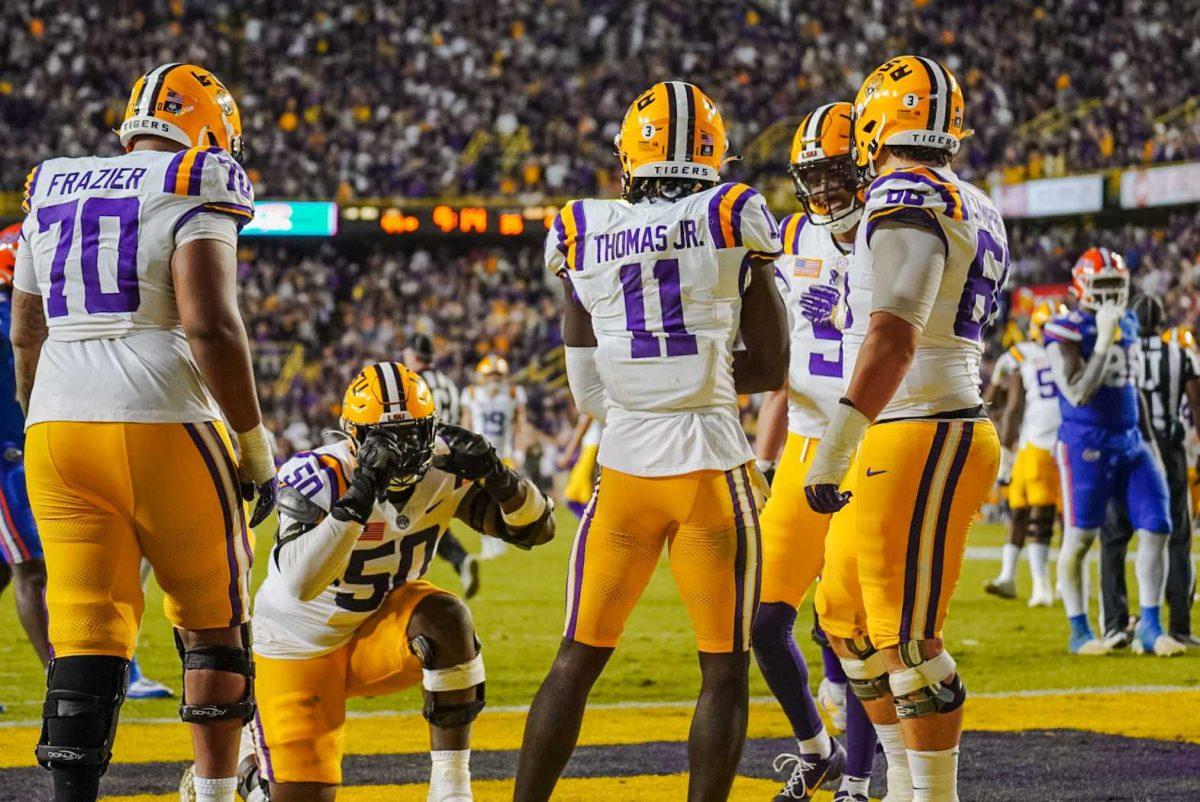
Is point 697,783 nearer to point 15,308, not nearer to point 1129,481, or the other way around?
point 15,308

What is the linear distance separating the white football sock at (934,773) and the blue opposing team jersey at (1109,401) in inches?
180

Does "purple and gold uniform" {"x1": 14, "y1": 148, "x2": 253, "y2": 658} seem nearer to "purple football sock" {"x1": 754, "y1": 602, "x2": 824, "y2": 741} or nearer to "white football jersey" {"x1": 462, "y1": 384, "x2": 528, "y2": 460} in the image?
"purple football sock" {"x1": 754, "y1": 602, "x2": 824, "y2": 741}

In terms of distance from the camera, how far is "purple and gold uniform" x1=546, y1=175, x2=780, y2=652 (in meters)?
4.22

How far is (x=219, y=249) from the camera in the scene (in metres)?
4.04

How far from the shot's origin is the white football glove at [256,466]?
163 inches

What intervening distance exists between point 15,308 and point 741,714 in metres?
2.19

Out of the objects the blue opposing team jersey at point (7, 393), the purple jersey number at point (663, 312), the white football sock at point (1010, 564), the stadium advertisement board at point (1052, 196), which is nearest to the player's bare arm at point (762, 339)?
the purple jersey number at point (663, 312)

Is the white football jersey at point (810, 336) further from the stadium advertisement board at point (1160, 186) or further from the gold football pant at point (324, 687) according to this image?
the stadium advertisement board at point (1160, 186)

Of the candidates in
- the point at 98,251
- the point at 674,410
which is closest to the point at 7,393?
the point at 98,251

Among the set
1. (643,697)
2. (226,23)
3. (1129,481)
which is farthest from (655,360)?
(226,23)

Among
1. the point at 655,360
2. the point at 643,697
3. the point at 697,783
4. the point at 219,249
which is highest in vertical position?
the point at 219,249

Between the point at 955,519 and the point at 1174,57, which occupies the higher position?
the point at 1174,57

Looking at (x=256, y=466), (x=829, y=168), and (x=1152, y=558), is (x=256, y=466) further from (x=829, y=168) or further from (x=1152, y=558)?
(x=1152, y=558)

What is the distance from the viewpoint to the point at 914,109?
4.41 meters
